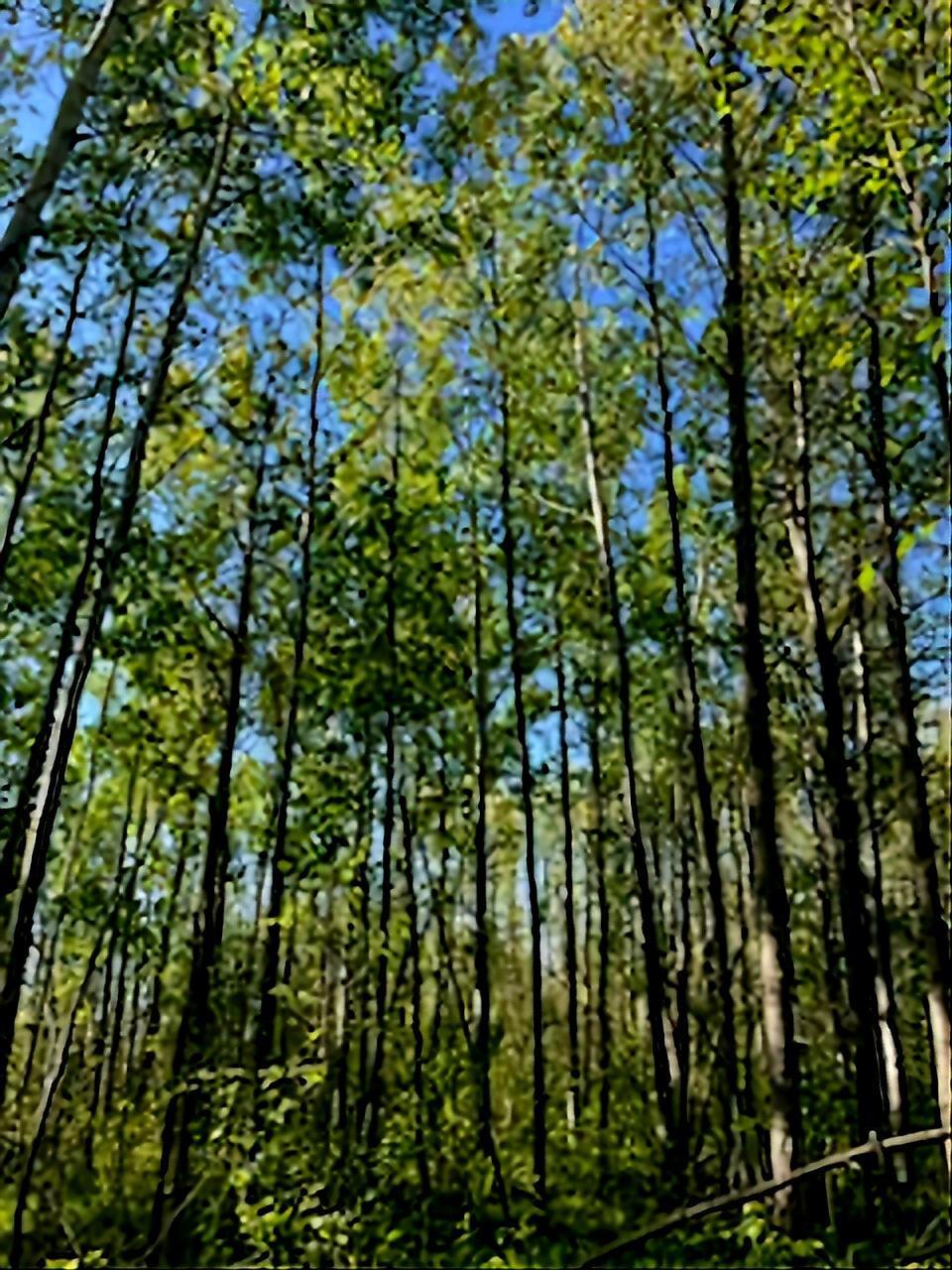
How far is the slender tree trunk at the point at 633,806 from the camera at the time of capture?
9852mm

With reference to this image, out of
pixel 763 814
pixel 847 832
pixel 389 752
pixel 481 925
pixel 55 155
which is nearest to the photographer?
pixel 55 155

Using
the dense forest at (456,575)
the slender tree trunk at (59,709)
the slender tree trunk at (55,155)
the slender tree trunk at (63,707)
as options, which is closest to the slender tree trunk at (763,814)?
the dense forest at (456,575)

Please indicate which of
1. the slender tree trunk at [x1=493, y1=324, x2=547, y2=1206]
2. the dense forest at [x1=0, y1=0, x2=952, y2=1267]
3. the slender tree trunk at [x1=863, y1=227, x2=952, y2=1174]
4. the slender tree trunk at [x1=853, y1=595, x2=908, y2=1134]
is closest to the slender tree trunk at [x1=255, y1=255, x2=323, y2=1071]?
the dense forest at [x1=0, y1=0, x2=952, y2=1267]

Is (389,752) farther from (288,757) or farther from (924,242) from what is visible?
(924,242)

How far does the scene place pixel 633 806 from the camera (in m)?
10.4

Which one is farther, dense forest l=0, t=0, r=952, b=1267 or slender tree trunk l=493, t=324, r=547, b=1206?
slender tree trunk l=493, t=324, r=547, b=1206

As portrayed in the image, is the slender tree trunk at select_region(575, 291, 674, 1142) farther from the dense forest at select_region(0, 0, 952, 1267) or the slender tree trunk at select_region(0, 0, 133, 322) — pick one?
the slender tree trunk at select_region(0, 0, 133, 322)

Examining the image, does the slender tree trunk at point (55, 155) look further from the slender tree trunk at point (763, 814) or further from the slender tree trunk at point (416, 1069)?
the slender tree trunk at point (416, 1069)

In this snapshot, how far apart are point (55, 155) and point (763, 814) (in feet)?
20.3

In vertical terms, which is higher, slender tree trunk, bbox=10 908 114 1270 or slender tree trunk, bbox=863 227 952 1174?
slender tree trunk, bbox=863 227 952 1174

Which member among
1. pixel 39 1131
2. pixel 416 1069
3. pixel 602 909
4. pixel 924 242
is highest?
pixel 924 242

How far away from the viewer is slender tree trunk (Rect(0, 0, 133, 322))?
213 inches

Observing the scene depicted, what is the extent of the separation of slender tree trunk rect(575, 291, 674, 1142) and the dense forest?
0.08m

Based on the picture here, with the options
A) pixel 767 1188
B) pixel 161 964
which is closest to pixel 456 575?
pixel 161 964
